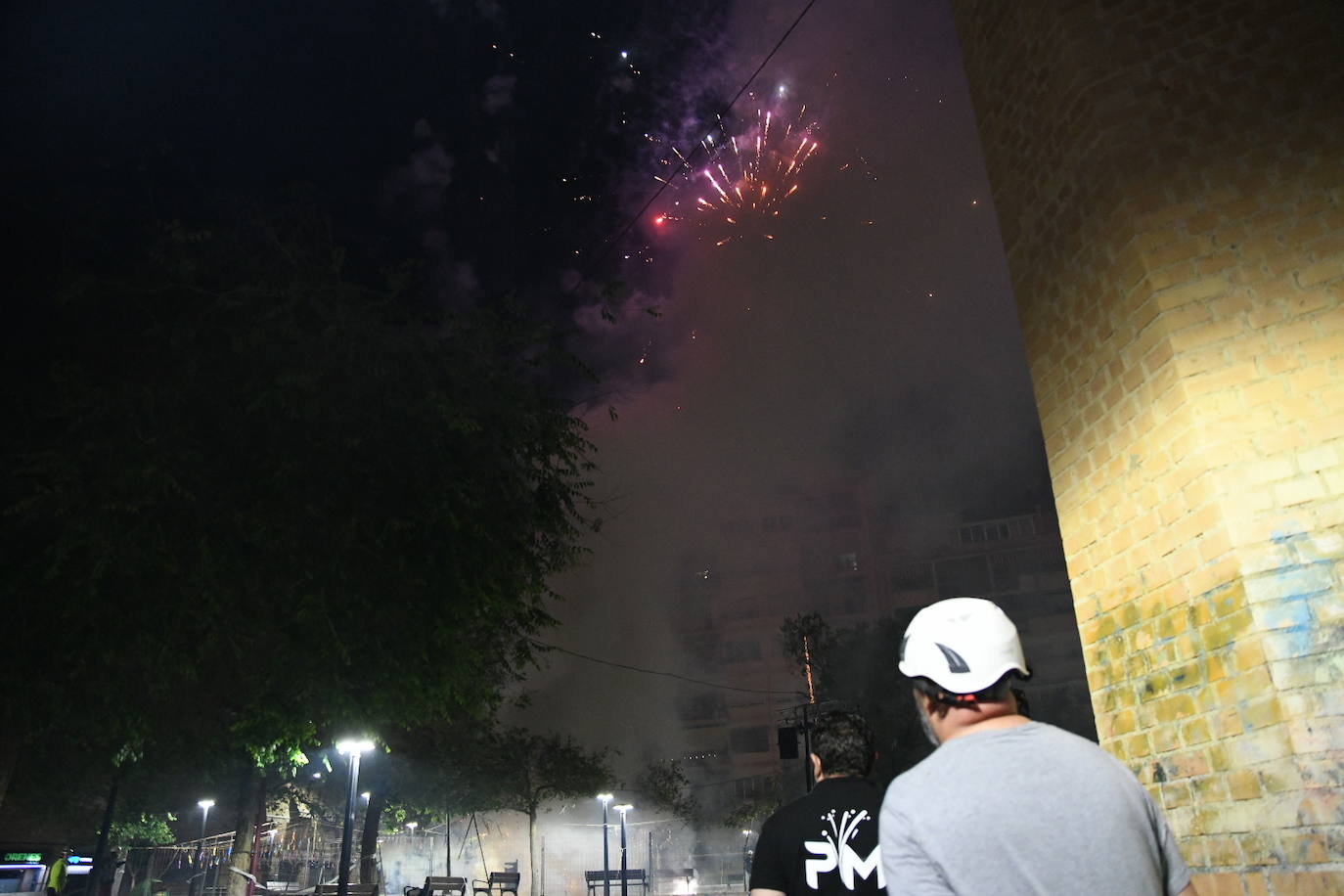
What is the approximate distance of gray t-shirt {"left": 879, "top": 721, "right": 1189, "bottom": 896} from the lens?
1730mm

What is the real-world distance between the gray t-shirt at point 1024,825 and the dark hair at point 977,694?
0.28 feet

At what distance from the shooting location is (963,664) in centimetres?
201

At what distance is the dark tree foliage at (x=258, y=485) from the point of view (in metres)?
8.58

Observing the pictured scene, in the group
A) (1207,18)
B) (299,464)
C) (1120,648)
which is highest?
(1207,18)

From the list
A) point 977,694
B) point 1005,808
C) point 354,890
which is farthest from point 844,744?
point 354,890

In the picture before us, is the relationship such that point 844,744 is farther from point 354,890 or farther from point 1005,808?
point 354,890

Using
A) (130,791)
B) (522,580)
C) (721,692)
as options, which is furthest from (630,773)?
(522,580)

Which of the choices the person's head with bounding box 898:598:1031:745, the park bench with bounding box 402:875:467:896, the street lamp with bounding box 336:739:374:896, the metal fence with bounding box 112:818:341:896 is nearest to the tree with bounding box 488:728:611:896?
the metal fence with bounding box 112:818:341:896

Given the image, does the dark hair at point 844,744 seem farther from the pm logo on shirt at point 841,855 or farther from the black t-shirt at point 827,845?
the pm logo on shirt at point 841,855

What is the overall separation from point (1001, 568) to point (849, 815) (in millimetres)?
78637

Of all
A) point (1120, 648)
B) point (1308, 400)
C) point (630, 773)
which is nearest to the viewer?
point (1308, 400)

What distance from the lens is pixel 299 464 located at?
362 inches

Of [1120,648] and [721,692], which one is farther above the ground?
[721,692]

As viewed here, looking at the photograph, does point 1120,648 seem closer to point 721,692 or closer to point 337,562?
point 337,562
